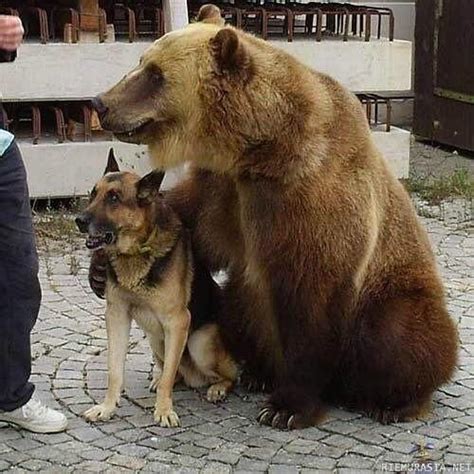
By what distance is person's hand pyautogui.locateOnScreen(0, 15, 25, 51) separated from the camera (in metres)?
4.33

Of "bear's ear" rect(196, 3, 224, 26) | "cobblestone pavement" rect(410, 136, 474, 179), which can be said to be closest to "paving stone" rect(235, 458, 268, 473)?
"bear's ear" rect(196, 3, 224, 26)

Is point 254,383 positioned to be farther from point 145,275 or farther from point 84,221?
point 84,221

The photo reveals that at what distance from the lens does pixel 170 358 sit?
479cm

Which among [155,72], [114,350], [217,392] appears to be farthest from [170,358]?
[155,72]

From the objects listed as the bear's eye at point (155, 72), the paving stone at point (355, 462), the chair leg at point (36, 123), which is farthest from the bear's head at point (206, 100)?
the chair leg at point (36, 123)

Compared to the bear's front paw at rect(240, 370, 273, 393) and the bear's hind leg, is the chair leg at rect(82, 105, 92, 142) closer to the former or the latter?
the bear's front paw at rect(240, 370, 273, 393)

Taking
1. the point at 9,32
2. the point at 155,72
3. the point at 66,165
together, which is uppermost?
the point at 9,32

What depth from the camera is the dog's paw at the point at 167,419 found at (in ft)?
15.9

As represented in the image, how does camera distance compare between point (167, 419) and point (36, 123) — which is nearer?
point (167, 419)

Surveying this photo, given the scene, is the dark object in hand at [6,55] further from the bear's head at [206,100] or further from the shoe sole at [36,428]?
the shoe sole at [36,428]

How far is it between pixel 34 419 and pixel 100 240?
875 mm

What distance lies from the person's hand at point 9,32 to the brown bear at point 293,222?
1.42 ft

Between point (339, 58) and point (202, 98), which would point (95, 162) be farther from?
point (202, 98)

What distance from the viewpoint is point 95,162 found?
850 cm
